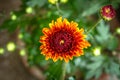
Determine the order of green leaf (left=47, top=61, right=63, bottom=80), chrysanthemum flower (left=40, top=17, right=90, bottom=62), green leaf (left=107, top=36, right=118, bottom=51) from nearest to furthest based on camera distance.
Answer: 1. chrysanthemum flower (left=40, top=17, right=90, bottom=62)
2. green leaf (left=47, top=61, right=63, bottom=80)
3. green leaf (left=107, top=36, right=118, bottom=51)

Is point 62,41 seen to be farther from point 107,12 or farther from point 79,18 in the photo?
point 79,18

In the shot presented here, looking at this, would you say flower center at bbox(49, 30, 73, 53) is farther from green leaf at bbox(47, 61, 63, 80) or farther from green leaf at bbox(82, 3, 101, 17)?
green leaf at bbox(82, 3, 101, 17)

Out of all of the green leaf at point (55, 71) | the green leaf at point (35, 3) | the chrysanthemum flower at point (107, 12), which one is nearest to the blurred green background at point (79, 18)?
the green leaf at point (35, 3)

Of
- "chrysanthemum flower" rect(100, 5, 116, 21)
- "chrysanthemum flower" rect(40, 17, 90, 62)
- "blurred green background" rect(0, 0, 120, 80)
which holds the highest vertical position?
"blurred green background" rect(0, 0, 120, 80)

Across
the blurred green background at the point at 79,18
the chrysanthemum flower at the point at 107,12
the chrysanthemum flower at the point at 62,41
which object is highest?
the blurred green background at the point at 79,18

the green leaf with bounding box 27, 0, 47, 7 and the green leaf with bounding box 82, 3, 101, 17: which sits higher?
the green leaf with bounding box 82, 3, 101, 17

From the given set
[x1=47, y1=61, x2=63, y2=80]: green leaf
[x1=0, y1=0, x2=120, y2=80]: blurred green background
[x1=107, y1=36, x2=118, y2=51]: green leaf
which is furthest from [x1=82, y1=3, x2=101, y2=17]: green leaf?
[x1=47, y1=61, x2=63, y2=80]: green leaf

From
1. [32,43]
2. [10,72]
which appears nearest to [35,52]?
[32,43]

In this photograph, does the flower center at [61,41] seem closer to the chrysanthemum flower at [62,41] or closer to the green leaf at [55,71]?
the chrysanthemum flower at [62,41]

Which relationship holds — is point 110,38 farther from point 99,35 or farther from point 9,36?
point 9,36
